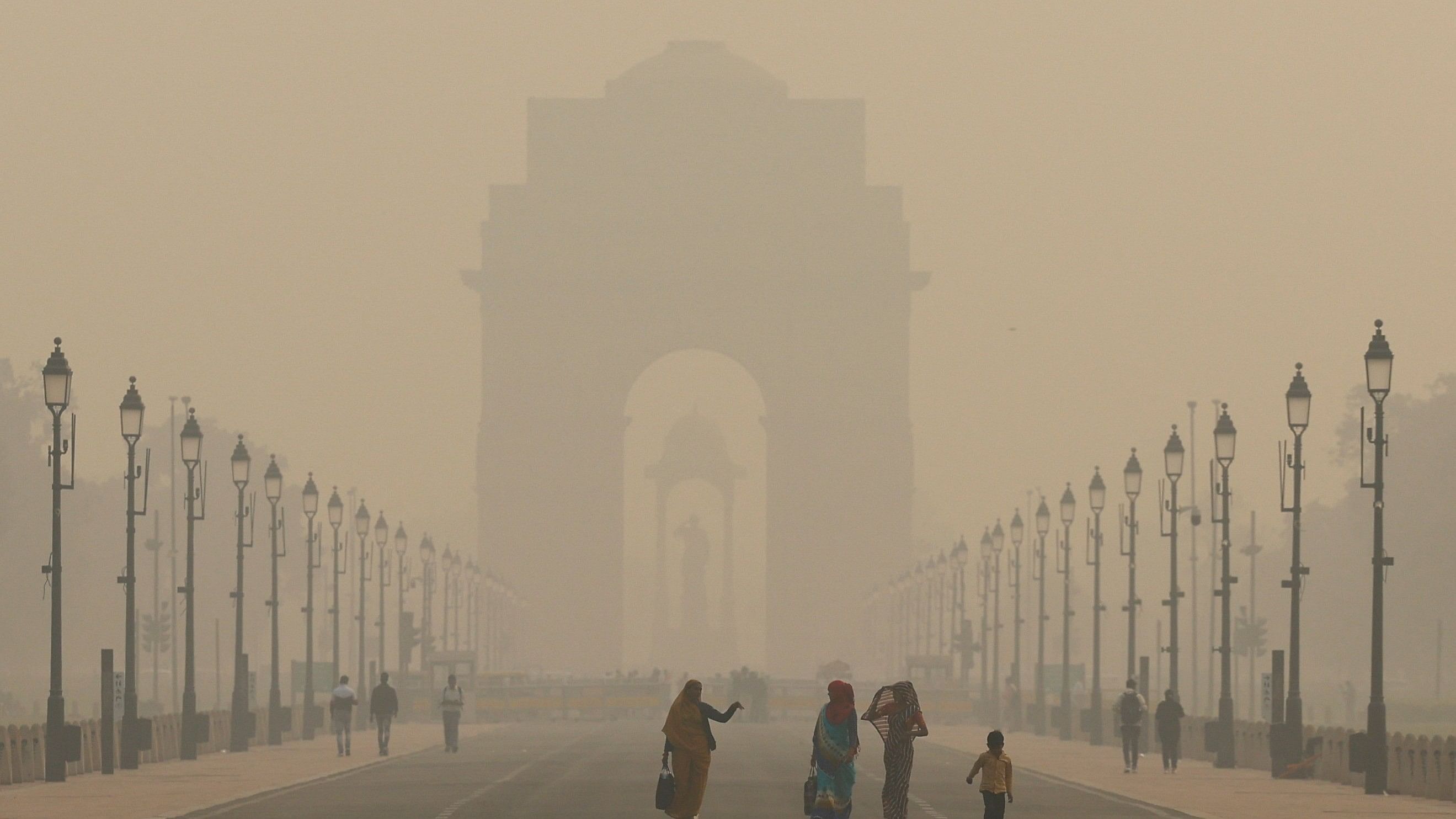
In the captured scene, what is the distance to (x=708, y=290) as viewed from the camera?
156m

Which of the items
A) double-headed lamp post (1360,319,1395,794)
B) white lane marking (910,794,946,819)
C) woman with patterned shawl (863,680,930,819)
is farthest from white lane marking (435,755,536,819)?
double-headed lamp post (1360,319,1395,794)

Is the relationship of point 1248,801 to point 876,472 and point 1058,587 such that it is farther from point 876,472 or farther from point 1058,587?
point 1058,587

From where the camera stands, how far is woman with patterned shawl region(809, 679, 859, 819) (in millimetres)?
26750

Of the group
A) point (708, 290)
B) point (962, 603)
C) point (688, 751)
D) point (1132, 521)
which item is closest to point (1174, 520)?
point (1132, 521)

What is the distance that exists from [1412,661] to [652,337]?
5935 centimetres

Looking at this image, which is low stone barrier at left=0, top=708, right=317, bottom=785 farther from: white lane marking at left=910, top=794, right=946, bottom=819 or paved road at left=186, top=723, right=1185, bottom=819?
white lane marking at left=910, top=794, right=946, bottom=819

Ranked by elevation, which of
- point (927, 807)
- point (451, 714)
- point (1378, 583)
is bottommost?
point (451, 714)

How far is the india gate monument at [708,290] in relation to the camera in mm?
154750

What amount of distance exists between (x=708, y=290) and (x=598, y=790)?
11678cm

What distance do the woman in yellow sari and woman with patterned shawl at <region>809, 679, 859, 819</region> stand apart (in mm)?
1122

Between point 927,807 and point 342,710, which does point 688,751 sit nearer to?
point 927,807

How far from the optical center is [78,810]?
34.0 meters

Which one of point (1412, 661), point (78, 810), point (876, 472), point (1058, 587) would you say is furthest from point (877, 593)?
point (78, 810)

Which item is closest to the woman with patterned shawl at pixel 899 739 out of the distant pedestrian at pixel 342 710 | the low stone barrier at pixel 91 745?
the low stone barrier at pixel 91 745
